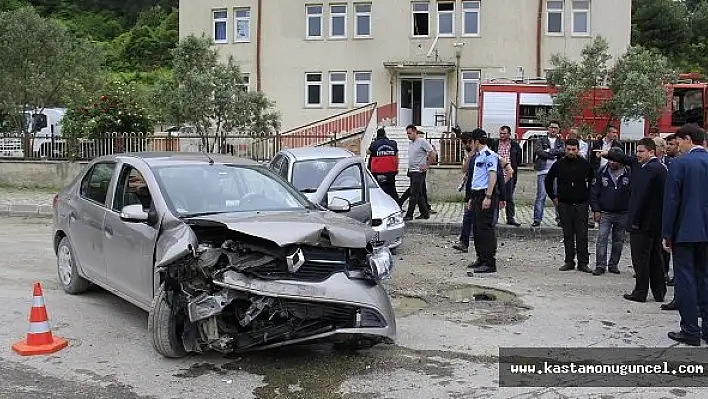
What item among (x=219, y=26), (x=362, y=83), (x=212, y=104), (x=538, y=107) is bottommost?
(x=212, y=104)

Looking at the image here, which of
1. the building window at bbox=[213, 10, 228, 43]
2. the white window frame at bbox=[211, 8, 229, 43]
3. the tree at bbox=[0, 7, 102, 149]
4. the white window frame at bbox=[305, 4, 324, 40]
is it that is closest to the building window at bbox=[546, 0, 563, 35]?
the white window frame at bbox=[305, 4, 324, 40]

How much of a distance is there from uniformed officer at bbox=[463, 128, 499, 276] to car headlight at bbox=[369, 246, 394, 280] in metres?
3.94

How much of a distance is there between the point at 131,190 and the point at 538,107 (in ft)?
65.5

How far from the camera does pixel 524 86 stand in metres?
25.0

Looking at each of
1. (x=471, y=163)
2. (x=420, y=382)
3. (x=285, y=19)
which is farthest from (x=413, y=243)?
(x=285, y=19)

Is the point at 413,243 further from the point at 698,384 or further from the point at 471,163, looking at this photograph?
the point at 698,384

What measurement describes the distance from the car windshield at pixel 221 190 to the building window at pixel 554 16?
1023 inches

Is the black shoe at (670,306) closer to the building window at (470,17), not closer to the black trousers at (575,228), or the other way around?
the black trousers at (575,228)

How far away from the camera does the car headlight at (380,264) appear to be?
19.1ft

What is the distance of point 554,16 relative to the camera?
30.7 meters

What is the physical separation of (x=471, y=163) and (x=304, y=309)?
17.7 feet

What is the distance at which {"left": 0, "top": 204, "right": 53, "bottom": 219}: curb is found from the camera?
1616 centimetres

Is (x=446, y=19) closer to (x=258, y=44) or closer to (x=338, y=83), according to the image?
(x=338, y=83)

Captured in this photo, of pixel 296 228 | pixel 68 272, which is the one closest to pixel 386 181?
pixel 68 272
